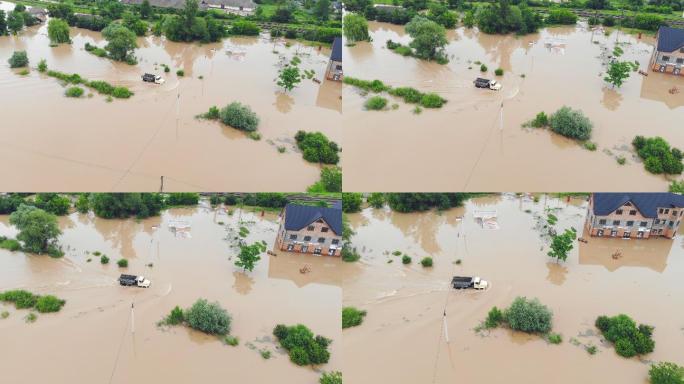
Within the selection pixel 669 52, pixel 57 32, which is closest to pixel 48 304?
pixel 57 32

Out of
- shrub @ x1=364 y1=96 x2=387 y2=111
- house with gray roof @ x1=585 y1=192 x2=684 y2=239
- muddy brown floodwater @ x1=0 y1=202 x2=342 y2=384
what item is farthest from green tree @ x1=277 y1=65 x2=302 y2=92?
house with gray roof @ x1=585 y1=192 x2=684 y2=239

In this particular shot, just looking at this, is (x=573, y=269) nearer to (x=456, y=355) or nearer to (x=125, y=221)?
(x=456, y=355)

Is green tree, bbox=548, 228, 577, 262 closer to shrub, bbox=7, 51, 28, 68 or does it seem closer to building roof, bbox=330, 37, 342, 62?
building roof, bbox=330, 37, 342, 62

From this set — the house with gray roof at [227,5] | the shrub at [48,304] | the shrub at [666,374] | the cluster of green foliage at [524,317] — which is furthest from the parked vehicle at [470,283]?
the house with gray roof at [227,5]

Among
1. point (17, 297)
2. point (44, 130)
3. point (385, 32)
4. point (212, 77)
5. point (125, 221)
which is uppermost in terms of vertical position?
point (385, 32)

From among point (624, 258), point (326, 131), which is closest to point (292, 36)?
point (326, 131)

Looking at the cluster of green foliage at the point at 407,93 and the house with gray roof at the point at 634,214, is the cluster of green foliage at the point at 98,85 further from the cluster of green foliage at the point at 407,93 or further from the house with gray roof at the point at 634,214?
the house with gray roof at the point at 634,214

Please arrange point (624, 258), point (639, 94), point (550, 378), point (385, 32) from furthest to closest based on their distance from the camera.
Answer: point (385, 32) → point (639, 94) → point (624, 258) → point (550, 378)

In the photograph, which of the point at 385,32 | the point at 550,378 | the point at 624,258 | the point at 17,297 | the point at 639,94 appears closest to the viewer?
the point at 550,378
